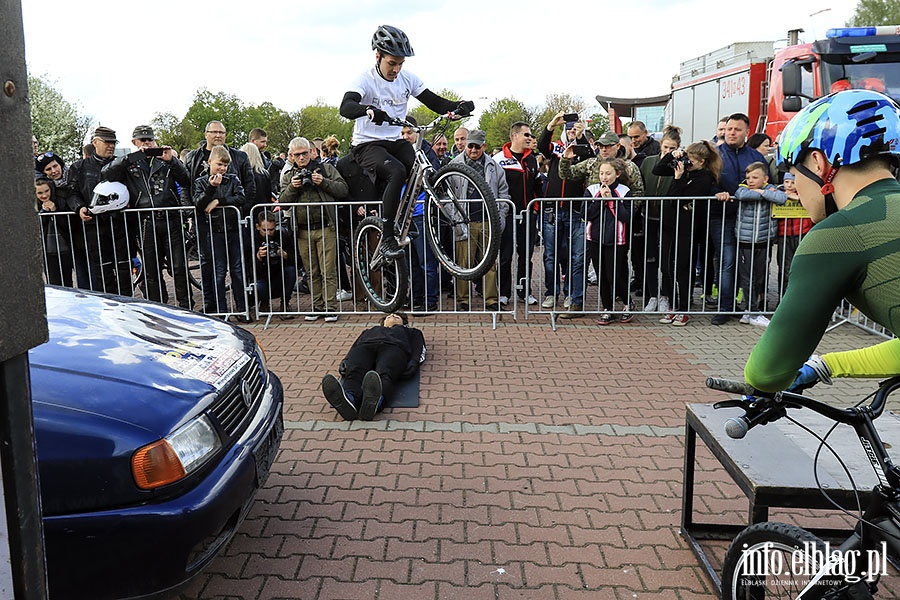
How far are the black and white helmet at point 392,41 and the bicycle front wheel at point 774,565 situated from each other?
432 cm

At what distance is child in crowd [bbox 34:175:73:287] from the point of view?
8789mm

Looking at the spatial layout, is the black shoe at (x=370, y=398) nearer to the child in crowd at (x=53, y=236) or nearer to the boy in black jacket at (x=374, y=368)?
the boy in black jacket at (x=374, y=368)

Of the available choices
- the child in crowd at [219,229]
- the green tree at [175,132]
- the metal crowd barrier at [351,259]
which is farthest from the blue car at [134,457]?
the green tree at [175,132]

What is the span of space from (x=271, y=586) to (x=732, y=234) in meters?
7.09

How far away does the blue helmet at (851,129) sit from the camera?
203cm

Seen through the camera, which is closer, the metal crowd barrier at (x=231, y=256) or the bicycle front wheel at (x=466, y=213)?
the bicycle front wheel at (x=466, y=213)

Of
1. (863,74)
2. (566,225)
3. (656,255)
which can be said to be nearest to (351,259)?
(566,225)

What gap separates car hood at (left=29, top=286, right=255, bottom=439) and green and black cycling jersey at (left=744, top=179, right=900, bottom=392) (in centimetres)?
222

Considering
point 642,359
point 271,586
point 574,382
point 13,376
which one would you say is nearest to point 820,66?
point 642,359

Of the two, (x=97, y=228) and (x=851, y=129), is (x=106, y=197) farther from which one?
(x=851, y=129)

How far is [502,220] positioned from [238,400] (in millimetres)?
5806

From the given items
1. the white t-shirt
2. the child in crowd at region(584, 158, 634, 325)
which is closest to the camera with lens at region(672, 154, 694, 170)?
the child in crowd at region(584, 158, 634, 325)

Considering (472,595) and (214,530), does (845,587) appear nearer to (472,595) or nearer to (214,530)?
(472,595)

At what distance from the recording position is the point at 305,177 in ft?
28.2
